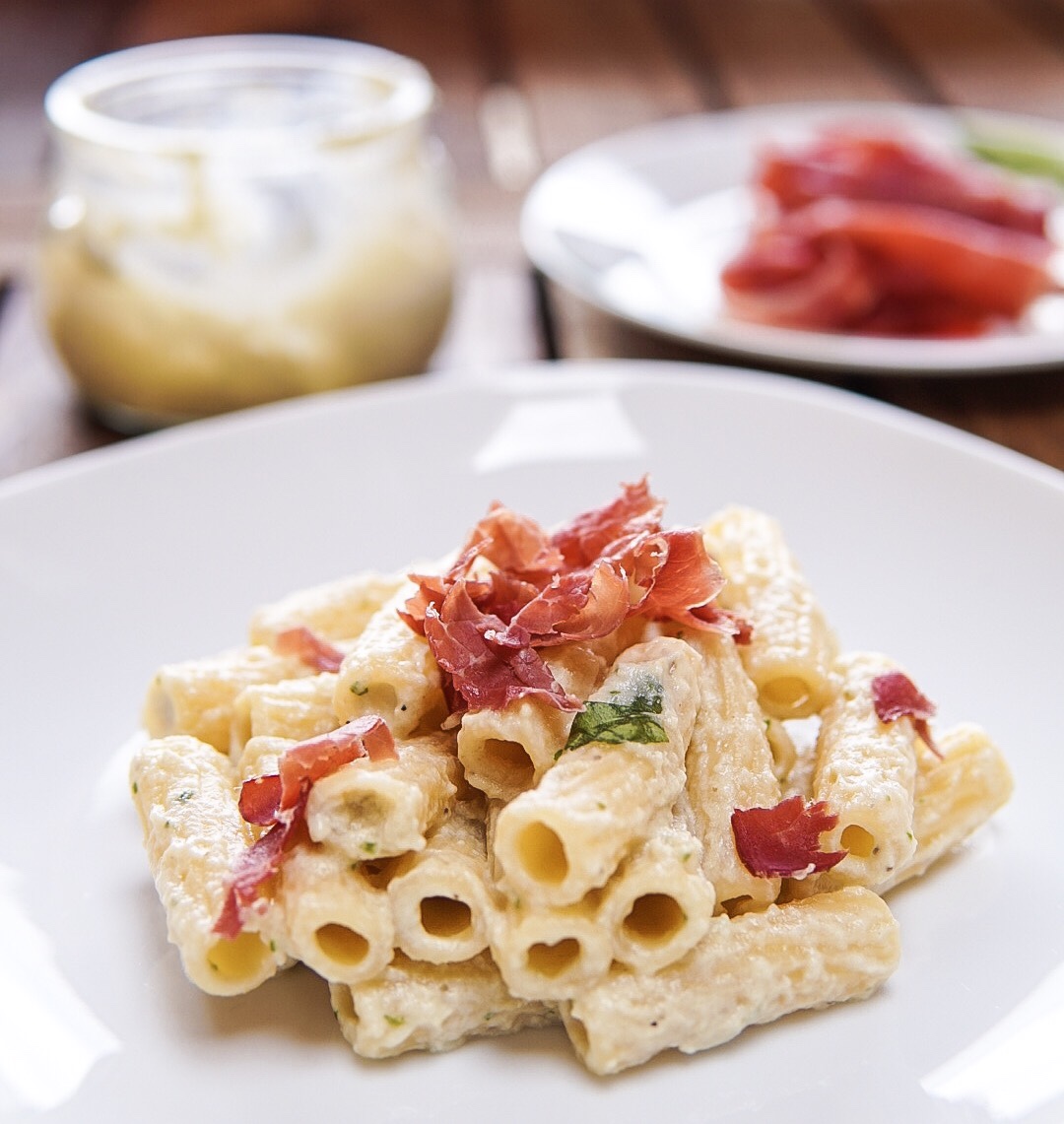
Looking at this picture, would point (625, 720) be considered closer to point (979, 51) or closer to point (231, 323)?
point (231, 323)

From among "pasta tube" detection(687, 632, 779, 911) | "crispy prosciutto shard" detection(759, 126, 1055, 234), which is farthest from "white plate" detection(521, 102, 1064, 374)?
"pasta tube" detection(687, 632, 779, 911)

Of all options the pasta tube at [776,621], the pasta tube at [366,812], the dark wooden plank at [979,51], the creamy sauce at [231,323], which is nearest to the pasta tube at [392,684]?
the pasta tube at [366,812]

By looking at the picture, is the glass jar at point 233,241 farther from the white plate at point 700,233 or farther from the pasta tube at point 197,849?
the pasta tube at point 197,849

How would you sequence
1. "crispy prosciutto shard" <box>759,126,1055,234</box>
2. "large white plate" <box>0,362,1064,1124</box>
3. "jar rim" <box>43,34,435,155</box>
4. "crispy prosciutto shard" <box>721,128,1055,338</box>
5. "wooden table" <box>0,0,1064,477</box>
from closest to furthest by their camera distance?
"large white plate" <box>0,362,1064,1124</box> → "jar rim" <box>43,34,435,155</box> → "crispy prosciutto shard" <box>721,128,1055,338</box> → "wooden table" <box>0,0,1064,477</box> → "crispy prosciutto shard" <box>759,126,1055,234</box>

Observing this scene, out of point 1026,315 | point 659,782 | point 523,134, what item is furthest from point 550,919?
point 523,134

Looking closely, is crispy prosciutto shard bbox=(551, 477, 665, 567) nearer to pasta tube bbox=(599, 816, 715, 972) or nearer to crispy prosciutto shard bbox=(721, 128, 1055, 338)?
pasta tube bbox=(599, 816, 715, 972)
